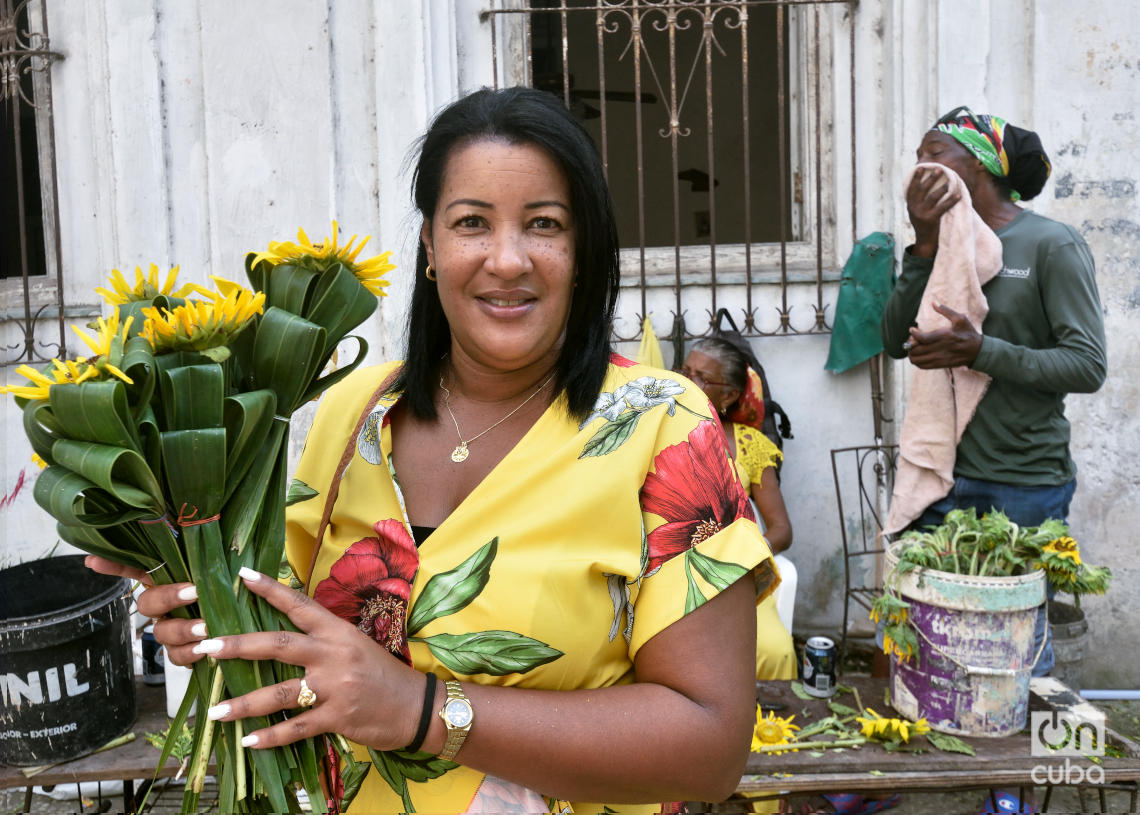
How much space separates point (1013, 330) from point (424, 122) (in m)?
2.45

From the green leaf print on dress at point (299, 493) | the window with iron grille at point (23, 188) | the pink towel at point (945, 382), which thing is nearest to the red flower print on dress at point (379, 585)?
the green leaf print on dress at point (299, 493)

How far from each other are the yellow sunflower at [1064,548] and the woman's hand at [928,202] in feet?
3.35

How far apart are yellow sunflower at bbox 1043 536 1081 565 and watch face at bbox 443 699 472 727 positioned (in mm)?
1893

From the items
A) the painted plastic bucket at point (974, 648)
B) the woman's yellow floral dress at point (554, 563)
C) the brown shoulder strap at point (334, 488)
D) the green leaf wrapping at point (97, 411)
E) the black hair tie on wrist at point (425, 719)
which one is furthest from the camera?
the painted plastic bucket at point (974, 648)

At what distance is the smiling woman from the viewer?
47.0 inches

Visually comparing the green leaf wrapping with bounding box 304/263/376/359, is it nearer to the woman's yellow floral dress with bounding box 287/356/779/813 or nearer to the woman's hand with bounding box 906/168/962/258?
the woman's yellow floral dress with bounding box 287/356/779/813

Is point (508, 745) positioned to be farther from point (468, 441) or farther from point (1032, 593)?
point (1032, 593)

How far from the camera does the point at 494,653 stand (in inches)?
49.6

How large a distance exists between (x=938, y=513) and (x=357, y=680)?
247 cm

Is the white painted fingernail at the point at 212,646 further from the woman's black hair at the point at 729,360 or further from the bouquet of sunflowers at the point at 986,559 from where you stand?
the woman's black hair at the point at 729,360

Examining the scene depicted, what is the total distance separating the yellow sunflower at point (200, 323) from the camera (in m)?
1.14

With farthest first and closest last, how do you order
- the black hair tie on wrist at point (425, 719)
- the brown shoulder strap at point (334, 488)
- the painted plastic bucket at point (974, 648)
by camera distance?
the painted plastic bucket at point (974, 648), the brown shoulder strap at point (334, 488), the black hair tie on wrist at point (425, 719)

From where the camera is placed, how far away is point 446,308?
4.79 feet

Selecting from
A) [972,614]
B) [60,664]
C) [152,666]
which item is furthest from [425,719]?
[152,666]
